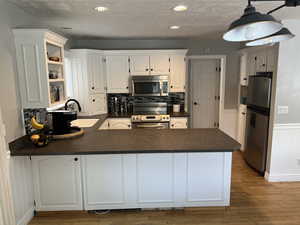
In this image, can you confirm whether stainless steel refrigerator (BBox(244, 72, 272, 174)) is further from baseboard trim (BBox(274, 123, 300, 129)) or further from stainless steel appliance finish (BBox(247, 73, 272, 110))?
baseboard trim (BBox(274, 123, 300, 129))

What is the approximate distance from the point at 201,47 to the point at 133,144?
Result: 3420mm

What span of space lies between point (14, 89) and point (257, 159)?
370cm

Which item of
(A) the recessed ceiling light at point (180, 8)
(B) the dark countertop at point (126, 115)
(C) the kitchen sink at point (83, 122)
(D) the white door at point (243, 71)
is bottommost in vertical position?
(C) the kitchen sink at point (83, 122)

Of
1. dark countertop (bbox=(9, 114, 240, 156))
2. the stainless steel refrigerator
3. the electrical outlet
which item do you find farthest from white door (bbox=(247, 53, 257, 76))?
dark countertop (bbox=(9, 114, 240, 156))

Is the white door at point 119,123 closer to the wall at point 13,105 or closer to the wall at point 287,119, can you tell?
the wall at point 13,105

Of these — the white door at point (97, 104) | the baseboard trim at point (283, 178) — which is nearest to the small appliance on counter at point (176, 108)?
the white door at point (97, 104)

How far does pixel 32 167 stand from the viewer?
255 centimetres

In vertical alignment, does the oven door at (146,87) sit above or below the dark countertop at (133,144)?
above

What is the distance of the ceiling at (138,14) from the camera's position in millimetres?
2363

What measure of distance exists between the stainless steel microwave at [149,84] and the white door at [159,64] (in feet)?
0.38

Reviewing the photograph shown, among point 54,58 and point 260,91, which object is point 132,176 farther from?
point 260,91

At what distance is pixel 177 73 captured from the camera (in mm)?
4715

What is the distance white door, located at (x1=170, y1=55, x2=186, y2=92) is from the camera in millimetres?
4668

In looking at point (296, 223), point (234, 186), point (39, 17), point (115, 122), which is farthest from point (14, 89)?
point (296, 223)
